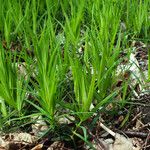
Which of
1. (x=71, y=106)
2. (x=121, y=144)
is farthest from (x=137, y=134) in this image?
(x=71, y=106)

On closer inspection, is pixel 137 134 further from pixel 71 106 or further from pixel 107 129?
pixel 71 106

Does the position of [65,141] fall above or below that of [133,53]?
below

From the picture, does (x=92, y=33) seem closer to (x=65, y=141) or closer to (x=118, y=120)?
(x=118, y=120)

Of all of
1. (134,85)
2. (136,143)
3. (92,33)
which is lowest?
(136,143)

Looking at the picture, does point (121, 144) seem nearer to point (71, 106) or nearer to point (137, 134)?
point (137, 134)

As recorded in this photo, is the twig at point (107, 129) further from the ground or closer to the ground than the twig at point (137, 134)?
further from the ground

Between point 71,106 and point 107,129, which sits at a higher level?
point 71,106

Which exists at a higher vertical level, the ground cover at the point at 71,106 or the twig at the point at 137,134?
the ground cover at the point at 71,106

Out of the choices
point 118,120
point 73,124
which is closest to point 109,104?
point 118,120

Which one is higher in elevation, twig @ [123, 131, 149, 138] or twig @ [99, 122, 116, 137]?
twig @ [99, 122, 116, 137]

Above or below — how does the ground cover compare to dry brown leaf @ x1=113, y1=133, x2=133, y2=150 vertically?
above

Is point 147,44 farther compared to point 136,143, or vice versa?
point 147,44
